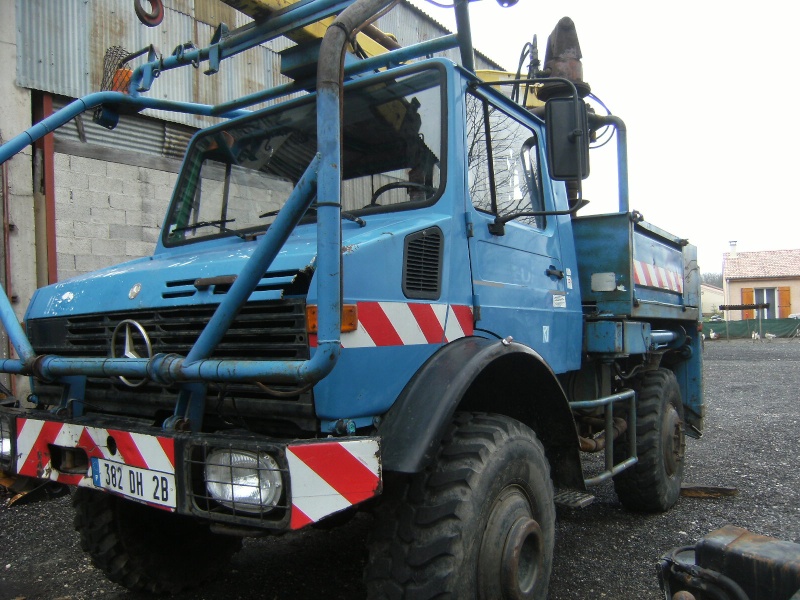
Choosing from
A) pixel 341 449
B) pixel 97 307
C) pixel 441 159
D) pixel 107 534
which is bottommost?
pixel 107 534

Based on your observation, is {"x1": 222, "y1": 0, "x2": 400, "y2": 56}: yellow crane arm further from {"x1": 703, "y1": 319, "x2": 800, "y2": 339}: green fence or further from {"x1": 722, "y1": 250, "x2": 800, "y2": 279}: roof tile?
{"x1": 722, "y1": 250, "x2": 800, "y2": 279}: roof tile

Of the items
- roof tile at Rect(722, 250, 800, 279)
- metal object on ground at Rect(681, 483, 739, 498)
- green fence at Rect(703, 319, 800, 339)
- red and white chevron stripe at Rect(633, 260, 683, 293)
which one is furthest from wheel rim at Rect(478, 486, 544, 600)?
roof tile at Rect(722, 250, 800, 279)

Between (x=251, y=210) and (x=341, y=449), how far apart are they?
1.73 m

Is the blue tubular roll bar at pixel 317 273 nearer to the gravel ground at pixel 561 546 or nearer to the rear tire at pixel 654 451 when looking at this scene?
the gravel ground at pixel 561 546

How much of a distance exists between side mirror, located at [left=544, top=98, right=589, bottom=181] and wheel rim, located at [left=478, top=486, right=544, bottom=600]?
1.41 meters

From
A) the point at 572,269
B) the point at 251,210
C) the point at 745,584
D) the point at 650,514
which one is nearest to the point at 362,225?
the point at 251,210

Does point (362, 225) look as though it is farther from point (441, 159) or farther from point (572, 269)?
point (572, 269)

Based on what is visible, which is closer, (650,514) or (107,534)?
(107,534)

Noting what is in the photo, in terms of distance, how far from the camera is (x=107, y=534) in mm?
3250

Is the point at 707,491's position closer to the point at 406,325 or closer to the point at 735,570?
the point at 735,570

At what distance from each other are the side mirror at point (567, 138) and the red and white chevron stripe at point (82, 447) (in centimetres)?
198

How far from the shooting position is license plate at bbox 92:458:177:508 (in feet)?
7.26

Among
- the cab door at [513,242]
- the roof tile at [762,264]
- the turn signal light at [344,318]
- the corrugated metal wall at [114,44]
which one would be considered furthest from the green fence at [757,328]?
the turn signal light at [344,318]

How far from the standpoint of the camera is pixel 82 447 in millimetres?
2486
